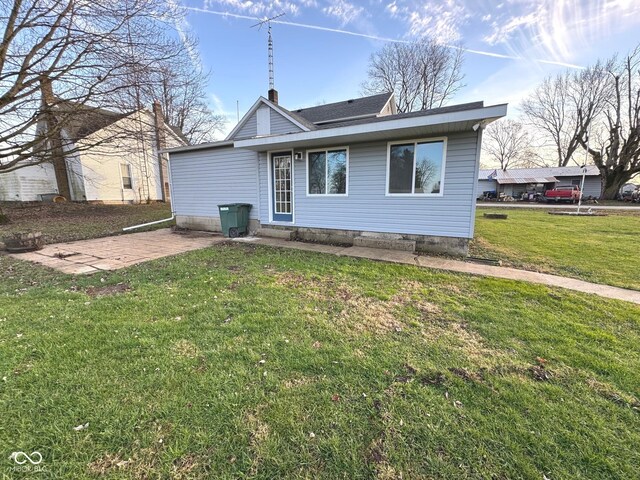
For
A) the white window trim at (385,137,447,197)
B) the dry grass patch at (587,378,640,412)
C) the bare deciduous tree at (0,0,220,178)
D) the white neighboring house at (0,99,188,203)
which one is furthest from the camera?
the white neighboring house at (0,99,188,203)

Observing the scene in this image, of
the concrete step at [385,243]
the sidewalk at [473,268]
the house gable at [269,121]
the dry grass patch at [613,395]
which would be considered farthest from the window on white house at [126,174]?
the dry grass patch at [613,395]

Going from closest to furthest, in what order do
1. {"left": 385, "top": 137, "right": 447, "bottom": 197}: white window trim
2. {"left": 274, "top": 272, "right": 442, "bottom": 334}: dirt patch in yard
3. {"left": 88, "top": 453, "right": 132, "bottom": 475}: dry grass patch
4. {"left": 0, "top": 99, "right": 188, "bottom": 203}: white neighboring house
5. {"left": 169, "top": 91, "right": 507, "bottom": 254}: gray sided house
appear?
1. {"left": 88, "top": 453, "right": 132, "bottom": 475}: dry grass patch
2. {"left": 274, "top": 272, "right": 442, "bottom": 334}: dirt patch in yard
3. {"left": 169, "top": 91, "right": 507, "bottom": 254}: gray sided house
4. {"left": 385, "top": 137, "right": 447, "bottom": 197}: white window trim
5. {"left": 0, "top": 99, "right": 188, "bottom": 203}: white neighboring house

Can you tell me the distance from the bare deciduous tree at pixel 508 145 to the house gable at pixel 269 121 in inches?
1701

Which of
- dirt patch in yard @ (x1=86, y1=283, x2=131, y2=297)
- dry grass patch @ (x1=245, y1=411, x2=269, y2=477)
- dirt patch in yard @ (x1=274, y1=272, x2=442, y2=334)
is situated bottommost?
dry grass patch @ (x1=245, y1=411, x2=269, y2=477)

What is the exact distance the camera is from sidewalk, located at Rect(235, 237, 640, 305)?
418 centimetres

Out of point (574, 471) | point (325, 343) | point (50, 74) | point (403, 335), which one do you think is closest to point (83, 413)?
point (325, 343)

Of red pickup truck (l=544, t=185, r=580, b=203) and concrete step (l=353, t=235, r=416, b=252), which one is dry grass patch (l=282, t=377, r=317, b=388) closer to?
→ concrete step (l=353, t=235, r=416, b=252)

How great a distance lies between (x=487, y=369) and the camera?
233 cm

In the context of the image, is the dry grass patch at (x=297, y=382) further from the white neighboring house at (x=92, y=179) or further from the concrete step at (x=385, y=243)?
the white neighboring house at (x=92, y=179)

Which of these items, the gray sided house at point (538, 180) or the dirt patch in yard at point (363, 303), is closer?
the dirt patch in yard at point (363, 303)

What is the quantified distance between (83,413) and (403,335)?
264cm

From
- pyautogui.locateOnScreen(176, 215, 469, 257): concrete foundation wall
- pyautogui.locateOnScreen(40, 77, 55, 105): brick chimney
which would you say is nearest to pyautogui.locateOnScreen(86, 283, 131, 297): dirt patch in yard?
pyautogui.locateOnScreen(176, 215, 469, 257): concrete foundation wall

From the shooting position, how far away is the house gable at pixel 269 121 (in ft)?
30.1

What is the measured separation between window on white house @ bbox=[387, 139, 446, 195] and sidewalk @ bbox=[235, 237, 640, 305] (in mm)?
1537
